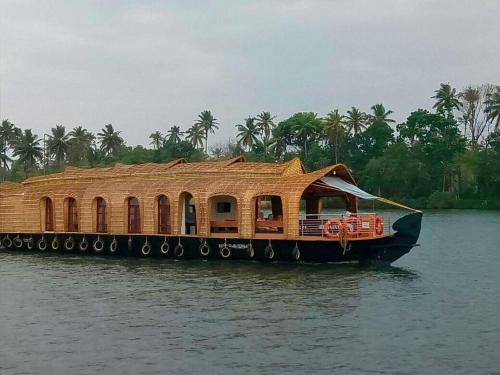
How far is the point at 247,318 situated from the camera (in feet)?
39.7

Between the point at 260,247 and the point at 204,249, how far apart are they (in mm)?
1635

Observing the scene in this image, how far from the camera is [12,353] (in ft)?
33.4

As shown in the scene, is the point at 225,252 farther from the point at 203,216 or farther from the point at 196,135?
the point at 196,135

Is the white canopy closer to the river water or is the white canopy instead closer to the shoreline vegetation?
the river water

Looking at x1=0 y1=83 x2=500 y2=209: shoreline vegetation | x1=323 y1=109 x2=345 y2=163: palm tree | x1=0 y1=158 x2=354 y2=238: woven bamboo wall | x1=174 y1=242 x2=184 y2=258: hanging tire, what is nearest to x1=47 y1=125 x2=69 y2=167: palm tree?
x1=0 y1=83 x2=500 y2=209: shoreline vegetation

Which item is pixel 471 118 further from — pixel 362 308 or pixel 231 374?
pixel 231 374

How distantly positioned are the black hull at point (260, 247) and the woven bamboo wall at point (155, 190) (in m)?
0.29

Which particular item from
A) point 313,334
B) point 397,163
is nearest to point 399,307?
point 313,334

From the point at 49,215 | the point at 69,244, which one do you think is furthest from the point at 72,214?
the point at 69,244

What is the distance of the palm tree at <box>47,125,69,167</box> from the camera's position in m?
54.6

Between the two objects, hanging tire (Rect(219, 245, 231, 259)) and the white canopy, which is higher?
the white canopy

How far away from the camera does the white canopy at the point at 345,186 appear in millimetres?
18281

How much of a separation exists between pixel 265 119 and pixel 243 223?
159 feet

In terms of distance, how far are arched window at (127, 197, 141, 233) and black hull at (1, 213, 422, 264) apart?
0.42 m
